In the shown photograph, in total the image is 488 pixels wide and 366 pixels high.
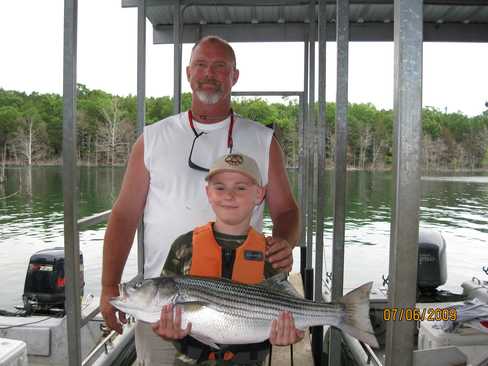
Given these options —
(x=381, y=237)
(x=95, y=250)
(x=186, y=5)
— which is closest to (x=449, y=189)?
(x=381, y=237)

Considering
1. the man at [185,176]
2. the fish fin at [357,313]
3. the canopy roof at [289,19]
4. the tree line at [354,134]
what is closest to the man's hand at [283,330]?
the fish fin at [357,313]

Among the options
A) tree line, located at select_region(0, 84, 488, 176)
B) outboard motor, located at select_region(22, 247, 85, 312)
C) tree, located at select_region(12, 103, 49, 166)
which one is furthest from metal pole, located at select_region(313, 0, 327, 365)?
tree, located at select_region(12, 103, 49, 166)

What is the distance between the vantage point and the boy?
6.10ft

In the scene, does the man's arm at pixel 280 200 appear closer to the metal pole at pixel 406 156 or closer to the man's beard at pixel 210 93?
the man's beard at pixel 210 93

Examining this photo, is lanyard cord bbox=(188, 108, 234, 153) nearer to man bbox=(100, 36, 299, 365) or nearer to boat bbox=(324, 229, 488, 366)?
man bbox=(100, 36, 299, 365)

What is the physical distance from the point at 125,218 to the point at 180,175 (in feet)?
1.13

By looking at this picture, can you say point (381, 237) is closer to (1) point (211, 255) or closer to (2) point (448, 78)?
(1) point (211, 255)

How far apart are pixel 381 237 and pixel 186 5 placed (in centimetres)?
1579

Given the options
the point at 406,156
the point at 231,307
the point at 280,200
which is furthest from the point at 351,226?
the point at 406,156

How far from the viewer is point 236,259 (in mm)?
1871

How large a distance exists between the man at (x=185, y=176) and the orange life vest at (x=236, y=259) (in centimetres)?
35

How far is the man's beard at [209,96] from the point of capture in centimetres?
227

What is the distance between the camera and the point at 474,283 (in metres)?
4.62

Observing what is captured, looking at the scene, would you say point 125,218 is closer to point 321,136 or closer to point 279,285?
point 279,285
